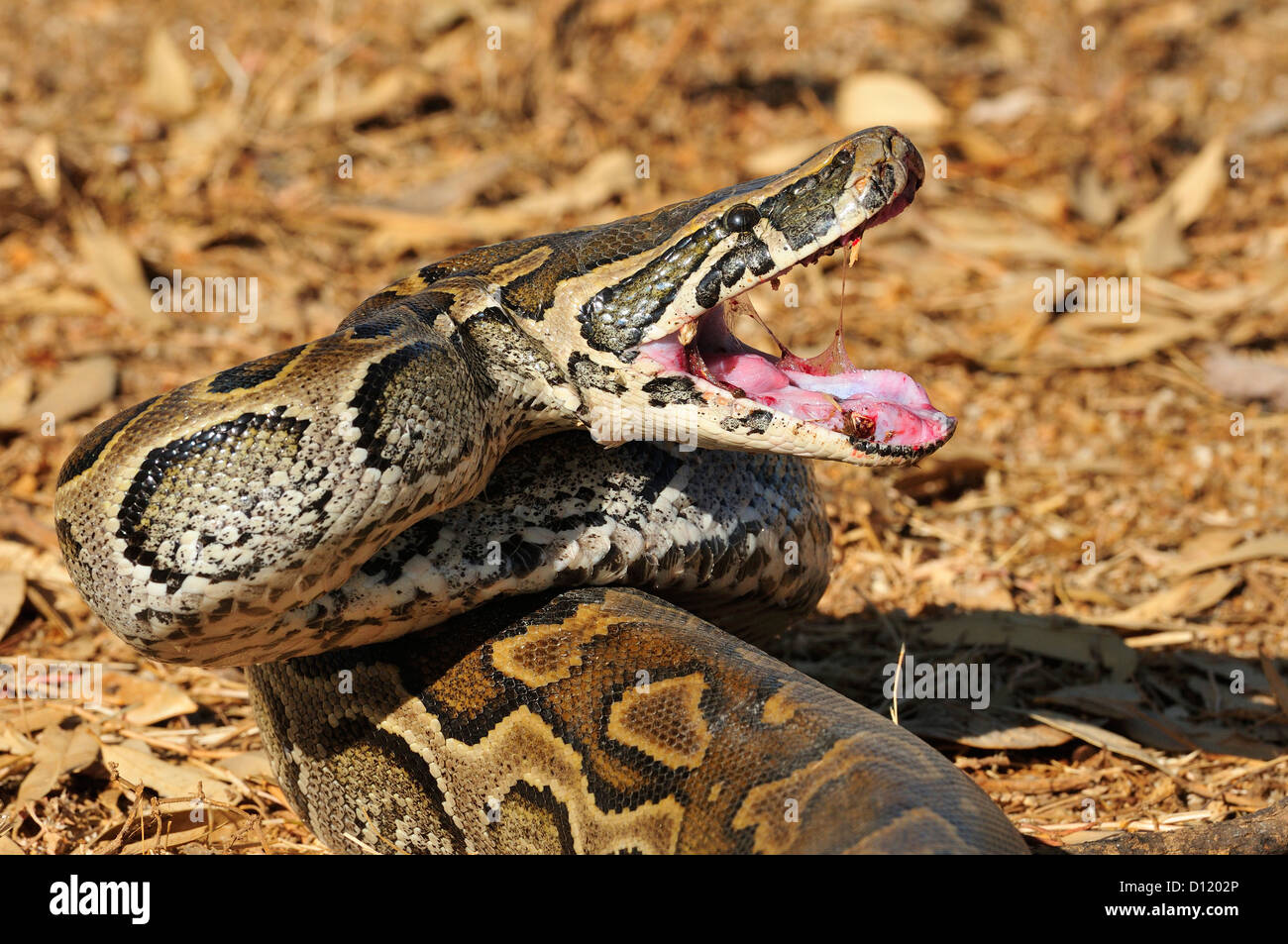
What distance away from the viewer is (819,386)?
409cm

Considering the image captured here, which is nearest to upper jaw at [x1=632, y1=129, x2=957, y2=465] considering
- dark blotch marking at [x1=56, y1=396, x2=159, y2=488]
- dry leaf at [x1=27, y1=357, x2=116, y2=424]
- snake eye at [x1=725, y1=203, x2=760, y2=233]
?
snake eye at [x1=725, y1=203, x2=760, y2=233]

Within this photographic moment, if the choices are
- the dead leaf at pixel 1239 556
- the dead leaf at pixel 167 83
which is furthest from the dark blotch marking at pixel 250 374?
the dead leaf at pixel 167 83

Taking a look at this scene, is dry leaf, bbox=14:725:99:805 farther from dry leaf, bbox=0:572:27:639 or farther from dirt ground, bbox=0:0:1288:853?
dry leaf, bbox=0:572:27:639

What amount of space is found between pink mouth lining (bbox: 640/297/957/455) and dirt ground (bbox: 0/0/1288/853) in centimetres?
132

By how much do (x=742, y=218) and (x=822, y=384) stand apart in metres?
0.60

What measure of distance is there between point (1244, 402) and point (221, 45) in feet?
25.1

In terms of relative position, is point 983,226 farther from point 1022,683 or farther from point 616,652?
point 616,652

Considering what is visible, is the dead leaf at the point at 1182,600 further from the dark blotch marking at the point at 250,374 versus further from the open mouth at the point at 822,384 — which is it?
the dark blotch marking at the point at 250,374

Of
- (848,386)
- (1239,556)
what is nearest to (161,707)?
(848,386)

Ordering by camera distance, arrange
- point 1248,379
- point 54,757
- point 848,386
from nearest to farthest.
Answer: point 848,386 → point 54,757 → point 1248,379

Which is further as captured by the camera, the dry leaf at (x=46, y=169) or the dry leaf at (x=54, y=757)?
the dry leaf at (x=46, y=169)

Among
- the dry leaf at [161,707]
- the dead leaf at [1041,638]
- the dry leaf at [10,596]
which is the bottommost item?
the dry leaf at [161,707]

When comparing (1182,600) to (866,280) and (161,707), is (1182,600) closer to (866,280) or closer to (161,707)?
(866,280)

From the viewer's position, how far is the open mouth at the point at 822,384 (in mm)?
3877
